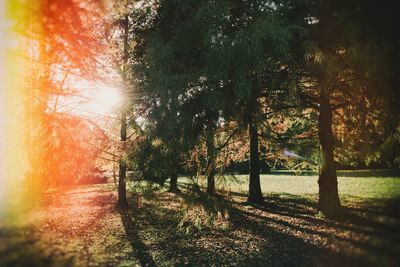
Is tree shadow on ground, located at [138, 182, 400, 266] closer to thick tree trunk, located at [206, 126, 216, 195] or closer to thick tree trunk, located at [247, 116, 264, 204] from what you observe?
thick tree trunk, located at [206, 126, 216, 195]

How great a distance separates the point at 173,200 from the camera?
18.1 metres

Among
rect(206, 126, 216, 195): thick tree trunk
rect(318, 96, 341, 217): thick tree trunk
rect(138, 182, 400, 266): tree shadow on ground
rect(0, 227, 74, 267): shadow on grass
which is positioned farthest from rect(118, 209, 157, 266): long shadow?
rect(318, 96, 341, 217): thick tree trunk

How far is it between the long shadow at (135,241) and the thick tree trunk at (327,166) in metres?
5.92

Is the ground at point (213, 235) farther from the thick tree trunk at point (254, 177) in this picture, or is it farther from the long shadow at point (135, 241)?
the thick tree trunk at point (254, 177)

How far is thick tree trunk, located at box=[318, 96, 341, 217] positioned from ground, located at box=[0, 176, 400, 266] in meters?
0.54

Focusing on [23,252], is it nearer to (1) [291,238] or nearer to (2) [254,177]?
(1) [291,238]

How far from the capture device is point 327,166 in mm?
10383

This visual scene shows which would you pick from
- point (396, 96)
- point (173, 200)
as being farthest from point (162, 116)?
point (173, 200)

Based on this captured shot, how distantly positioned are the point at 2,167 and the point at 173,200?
11797mm

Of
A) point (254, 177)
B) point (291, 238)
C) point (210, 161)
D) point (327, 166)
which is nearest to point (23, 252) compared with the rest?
Result: point (210, 161)

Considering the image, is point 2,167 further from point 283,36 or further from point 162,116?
point 283,36

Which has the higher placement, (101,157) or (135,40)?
(135,40)

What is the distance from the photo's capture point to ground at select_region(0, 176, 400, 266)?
381cm

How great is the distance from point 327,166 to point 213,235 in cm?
433
